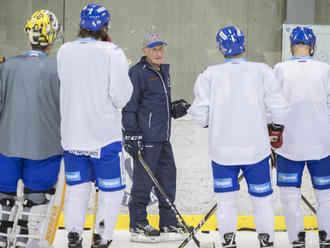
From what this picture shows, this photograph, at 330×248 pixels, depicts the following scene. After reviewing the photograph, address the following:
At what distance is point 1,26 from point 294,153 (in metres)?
4.98

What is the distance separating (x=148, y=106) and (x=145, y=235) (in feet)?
2.70

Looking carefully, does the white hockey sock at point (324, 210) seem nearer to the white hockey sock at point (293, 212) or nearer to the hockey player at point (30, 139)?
the white hockey sock at point (293, 212)

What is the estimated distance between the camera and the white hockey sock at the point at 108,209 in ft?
8.85

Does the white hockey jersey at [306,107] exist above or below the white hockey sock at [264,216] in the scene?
above

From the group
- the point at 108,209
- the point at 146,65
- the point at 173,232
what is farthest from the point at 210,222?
the point at 108,209

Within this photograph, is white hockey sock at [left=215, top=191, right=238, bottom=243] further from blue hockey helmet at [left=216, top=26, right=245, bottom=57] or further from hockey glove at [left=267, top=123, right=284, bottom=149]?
blue hockey helmet at [left=216, top=26, right=245, bottom=57]

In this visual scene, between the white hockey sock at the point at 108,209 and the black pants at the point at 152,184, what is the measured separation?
0.91m

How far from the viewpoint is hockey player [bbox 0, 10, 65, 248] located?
2.70 meters

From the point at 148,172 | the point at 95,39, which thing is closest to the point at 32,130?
the point at 95,39

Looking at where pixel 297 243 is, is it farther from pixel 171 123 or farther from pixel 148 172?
pixel 171 123

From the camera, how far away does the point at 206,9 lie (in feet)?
22.8

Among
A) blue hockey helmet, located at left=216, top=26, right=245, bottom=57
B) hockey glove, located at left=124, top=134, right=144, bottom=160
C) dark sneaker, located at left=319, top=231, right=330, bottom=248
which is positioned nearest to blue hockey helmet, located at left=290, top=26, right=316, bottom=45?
blue hockey helmet, located at left=216, top=26, right=245, bottom=57

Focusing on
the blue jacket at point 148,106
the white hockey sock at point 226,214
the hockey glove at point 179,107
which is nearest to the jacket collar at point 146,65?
the blue jacket at point 148,106

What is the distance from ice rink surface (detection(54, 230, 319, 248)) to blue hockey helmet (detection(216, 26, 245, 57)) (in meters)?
1.13
